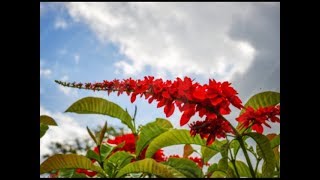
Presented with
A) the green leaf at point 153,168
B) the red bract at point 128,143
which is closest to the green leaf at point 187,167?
the green leaf at point 153,168

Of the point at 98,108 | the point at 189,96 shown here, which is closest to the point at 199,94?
the point at 189,96

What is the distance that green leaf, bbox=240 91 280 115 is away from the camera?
4.41ft

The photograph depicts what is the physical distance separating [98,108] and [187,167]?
16.0 inches

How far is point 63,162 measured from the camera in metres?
1.32

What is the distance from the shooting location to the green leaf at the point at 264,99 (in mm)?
→ 1345

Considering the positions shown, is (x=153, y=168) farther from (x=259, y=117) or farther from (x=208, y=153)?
(x=208, y=153)

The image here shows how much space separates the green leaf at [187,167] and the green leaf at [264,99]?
290 mm

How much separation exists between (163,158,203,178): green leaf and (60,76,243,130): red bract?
0.58 ft

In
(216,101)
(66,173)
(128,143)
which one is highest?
(216,101)
